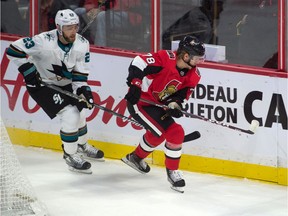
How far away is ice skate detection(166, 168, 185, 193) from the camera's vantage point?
6.17 m

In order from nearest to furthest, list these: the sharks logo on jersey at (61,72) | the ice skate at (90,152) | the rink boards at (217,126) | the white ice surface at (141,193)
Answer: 1. the white ice surface at (141,193)
2. the rink boards at (217,126)
3. the sharks logo on jersey at (61,72)
4. the ice skate at (90,152)

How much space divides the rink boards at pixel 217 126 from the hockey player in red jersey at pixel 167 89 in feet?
1.21

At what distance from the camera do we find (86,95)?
6434 mm

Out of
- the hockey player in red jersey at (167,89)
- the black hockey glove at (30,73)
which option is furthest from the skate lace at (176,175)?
the black hockey glove at (30,73)

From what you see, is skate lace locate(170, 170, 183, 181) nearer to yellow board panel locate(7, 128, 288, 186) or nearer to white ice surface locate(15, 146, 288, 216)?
white ice surface locate(15, 146, 288, 216)

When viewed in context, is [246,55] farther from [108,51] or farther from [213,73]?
[108,51]

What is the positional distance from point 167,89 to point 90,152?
1.00 m

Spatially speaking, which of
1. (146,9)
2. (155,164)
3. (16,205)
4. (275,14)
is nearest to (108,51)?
(146,9)

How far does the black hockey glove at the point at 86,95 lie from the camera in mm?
6406

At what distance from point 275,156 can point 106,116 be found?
137cm

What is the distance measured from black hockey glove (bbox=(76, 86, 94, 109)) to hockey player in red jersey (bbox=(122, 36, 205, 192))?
275 mm

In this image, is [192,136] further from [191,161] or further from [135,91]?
[135,91]

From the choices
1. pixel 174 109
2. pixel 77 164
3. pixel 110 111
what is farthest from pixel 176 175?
pixel 77 164

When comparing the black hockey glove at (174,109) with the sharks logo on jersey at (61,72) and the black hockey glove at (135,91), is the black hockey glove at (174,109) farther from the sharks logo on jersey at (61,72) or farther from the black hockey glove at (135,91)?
the sharks logo on jersey at (61,72)
